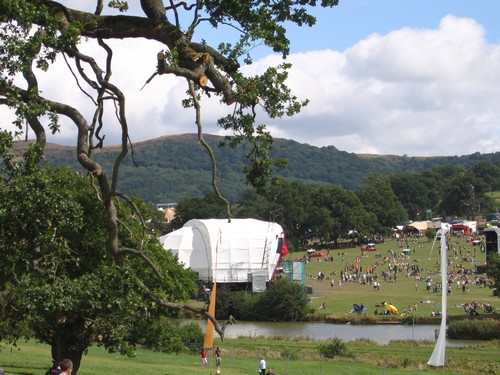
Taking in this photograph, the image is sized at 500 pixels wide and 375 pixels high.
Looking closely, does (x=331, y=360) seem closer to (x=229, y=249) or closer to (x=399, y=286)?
(x=399, y=286)

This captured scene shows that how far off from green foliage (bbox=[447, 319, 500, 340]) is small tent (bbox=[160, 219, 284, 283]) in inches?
1235

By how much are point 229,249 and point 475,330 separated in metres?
37.6

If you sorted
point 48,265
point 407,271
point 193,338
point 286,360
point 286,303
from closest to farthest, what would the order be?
1. point 48,265
2. point 286,360
3. point 193,338
4. point 286,303
5. point 407,271

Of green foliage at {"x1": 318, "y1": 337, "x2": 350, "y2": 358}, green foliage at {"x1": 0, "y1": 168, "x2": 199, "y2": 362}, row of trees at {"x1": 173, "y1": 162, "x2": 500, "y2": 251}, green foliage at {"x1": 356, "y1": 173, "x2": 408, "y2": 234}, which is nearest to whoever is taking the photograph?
green foliage at {"x1": 0, "y1": 168, "x2": 199, "y2": 362}

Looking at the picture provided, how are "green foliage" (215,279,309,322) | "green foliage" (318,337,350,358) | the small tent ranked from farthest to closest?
the small tent, "green foliage" (215,279,309,322), "green foliage" (318,337,350,358)

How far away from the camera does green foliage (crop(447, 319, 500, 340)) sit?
55406 millimetres

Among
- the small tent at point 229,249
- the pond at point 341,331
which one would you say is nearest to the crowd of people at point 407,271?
the small tent at point 229,249

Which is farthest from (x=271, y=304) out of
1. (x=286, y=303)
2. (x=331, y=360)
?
(x=331, y=360)

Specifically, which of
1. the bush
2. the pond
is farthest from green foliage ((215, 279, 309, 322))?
the bush

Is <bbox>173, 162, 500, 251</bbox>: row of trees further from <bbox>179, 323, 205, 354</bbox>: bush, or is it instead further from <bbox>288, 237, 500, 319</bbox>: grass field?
<bbox>179, 323, 205, 354</bbox>: bush

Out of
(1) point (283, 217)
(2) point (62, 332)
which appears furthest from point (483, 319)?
(1) point (283, 217)

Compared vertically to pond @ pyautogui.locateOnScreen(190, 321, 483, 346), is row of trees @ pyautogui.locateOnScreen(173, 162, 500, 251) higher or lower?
higher

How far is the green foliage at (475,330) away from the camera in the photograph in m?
55.4

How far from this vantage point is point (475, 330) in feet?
184
